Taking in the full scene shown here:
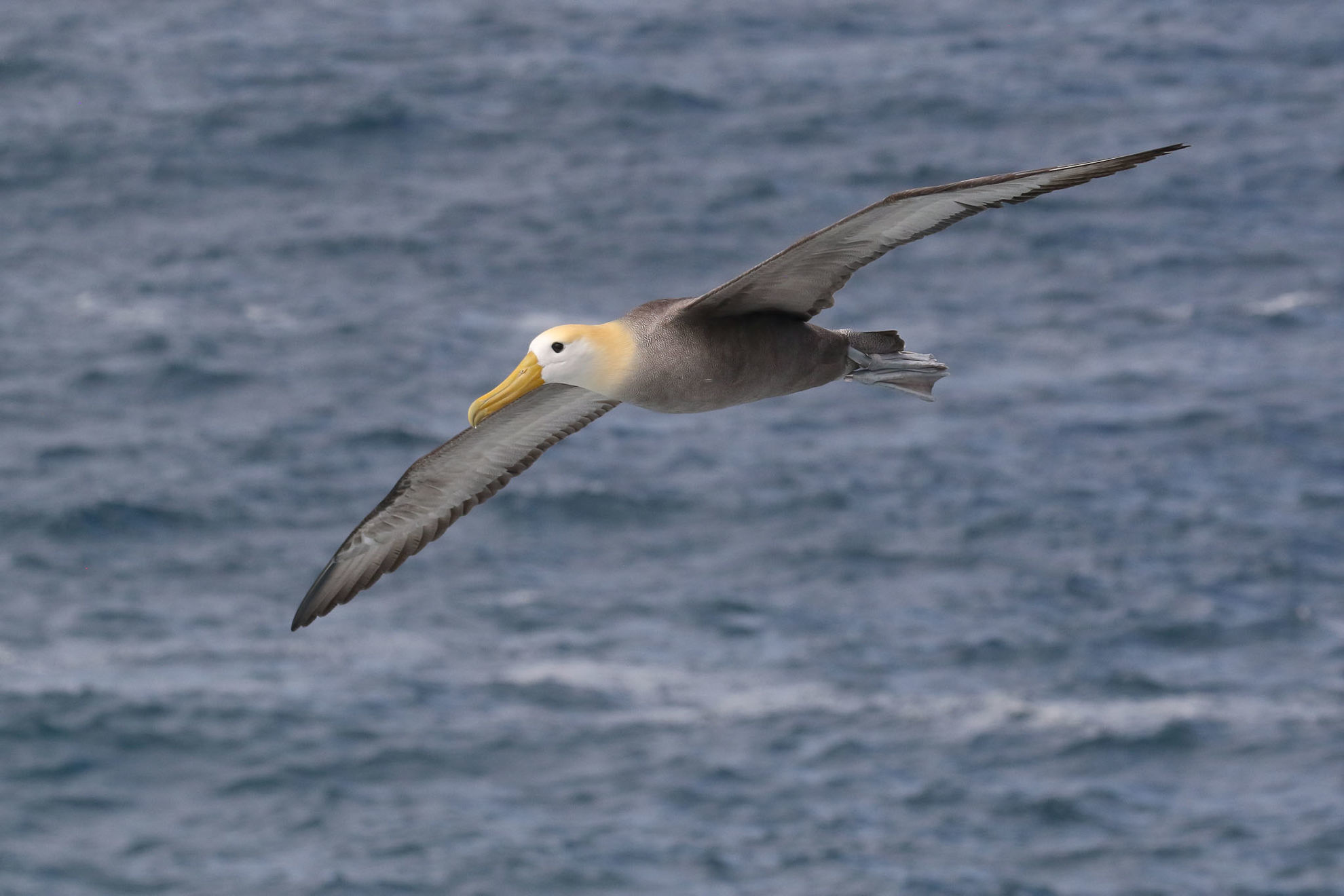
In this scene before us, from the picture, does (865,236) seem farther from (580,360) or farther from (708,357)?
(580,360)

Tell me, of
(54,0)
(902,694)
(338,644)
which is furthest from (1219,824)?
(54,0)

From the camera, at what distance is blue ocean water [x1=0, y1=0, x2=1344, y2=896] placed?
51.5m

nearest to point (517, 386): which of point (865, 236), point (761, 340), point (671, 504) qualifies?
point (761, 340)

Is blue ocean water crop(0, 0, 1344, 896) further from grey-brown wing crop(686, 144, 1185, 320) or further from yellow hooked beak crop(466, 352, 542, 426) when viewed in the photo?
grey-brown wing crop(686, 144, 1185, 320)

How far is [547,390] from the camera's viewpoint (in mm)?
16438

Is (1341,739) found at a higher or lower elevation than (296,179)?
lower

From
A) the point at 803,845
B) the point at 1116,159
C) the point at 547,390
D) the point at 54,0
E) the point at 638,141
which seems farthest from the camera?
the point at 54,0

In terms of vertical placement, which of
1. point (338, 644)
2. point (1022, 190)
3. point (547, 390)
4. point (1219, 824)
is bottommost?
point (1219, 824)

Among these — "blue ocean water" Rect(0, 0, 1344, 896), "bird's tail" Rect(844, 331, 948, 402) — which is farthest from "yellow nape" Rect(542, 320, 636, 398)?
"blue ocean water" Rect(0, 0, 1344, 896)

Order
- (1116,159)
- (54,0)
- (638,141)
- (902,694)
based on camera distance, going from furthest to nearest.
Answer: (54,0)
(638,141)
(902,694)
(1116,159)

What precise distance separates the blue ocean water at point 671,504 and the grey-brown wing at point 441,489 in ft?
107

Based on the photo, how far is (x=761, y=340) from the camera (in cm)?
1455

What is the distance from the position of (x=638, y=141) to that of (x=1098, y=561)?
29.5 meters

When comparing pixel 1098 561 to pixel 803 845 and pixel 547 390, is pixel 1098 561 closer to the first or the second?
pixel 803 845
